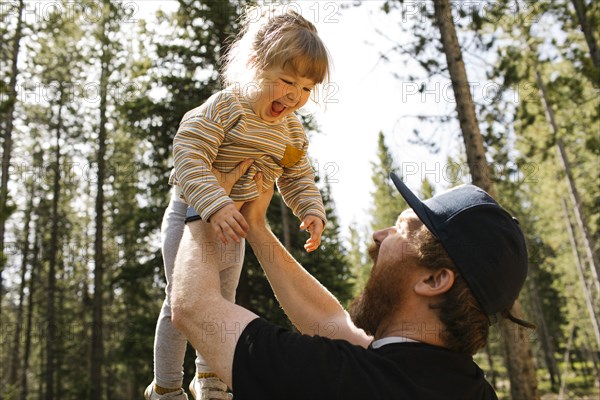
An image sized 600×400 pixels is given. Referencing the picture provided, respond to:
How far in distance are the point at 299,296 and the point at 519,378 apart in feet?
22.9

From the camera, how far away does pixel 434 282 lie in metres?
1.96

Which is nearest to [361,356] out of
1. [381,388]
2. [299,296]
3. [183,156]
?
[381,388]

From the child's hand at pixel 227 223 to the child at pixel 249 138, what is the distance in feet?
0.83

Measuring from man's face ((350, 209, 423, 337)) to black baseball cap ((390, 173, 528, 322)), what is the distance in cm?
13

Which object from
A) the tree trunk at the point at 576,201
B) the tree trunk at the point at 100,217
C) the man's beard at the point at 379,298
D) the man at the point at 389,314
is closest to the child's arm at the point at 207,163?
the man at the point at 389,314

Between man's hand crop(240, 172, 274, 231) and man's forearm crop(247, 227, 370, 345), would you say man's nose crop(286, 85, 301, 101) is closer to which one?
man's hand crop(240, 172, 274, 231)

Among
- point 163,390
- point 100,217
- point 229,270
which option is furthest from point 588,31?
point 100,217

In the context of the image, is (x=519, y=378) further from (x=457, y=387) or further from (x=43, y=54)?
(x=43, y=54)

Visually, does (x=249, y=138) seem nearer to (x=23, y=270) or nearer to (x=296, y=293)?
(x=296, y=293)

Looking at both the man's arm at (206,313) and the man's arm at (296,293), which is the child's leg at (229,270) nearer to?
the man's arm at (296,293)

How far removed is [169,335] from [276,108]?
1.16 m

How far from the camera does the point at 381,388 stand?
1641 mm

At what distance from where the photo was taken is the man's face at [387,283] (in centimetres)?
200

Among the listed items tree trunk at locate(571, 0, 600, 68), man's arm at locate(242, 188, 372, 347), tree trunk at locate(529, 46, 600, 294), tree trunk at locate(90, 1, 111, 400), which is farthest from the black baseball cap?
tree trunk at locate(90, 1, 111, 400)
